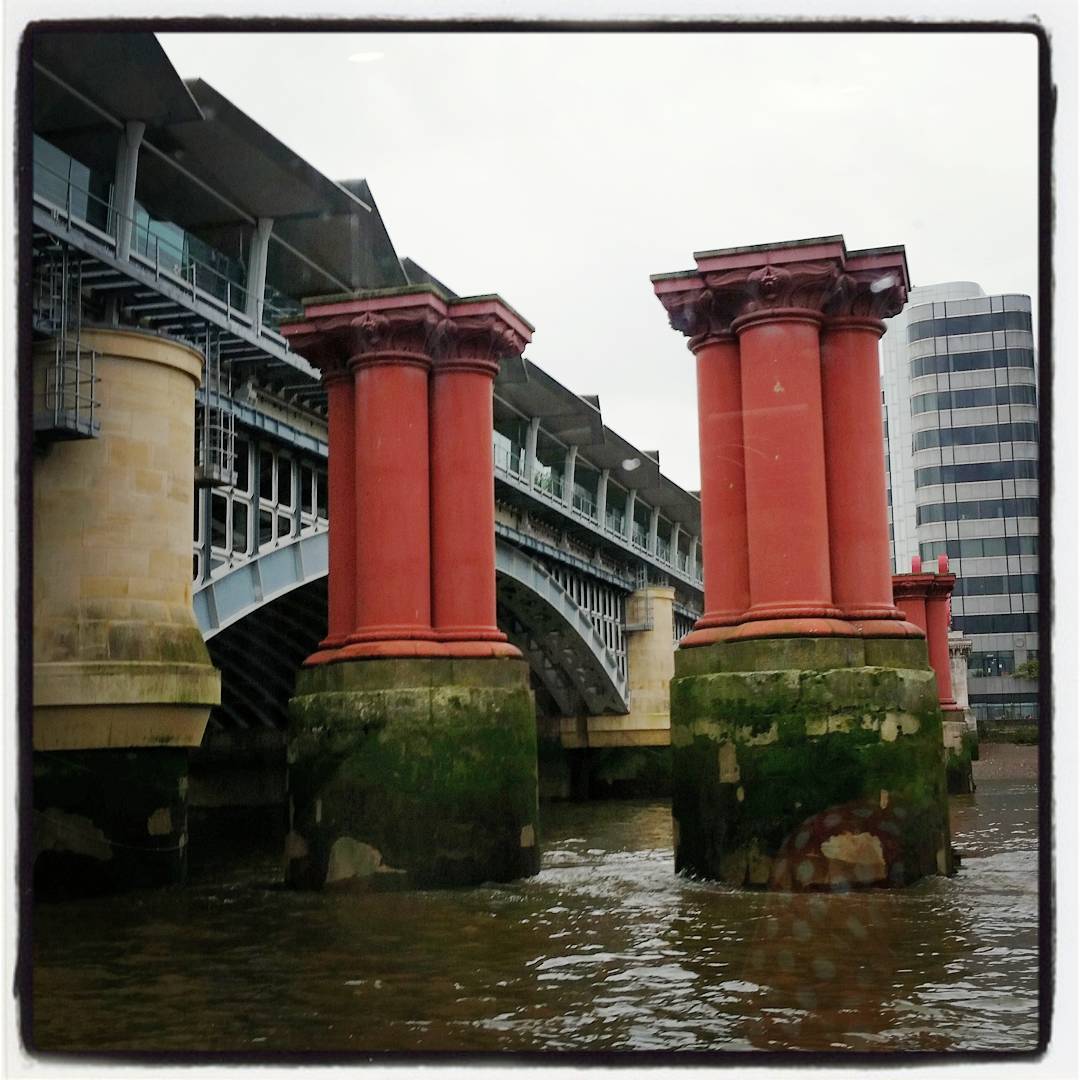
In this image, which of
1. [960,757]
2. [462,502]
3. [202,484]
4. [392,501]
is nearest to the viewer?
[960,757]

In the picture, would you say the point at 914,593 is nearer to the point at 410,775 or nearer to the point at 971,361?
the point at 971,361

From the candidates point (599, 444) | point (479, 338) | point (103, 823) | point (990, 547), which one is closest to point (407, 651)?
point (479, 338)

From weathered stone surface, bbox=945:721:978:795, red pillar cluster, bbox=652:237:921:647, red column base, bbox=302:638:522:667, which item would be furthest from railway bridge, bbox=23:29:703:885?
weathered stone surface, bbox=945:721:978:795

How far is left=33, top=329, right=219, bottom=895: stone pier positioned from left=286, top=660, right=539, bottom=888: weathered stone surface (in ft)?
3.01

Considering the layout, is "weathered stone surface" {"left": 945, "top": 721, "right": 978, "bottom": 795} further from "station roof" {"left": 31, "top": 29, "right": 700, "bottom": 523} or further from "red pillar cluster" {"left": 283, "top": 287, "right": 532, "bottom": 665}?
"red pillar cluster" {"left": 283, "top": 287, "right": 532, "bottom": 665}

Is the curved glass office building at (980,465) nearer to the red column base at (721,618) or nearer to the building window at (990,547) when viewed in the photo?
the building window at (990,547)

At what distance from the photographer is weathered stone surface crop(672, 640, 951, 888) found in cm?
958

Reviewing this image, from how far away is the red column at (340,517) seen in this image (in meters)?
11.2

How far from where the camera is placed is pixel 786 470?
30.2ft

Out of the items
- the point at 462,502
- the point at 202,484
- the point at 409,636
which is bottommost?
the point at 409,636

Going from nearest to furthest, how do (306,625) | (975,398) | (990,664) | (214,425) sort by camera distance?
1. (975,398)
2. (990,664)
3. (214,425)
4. (306,625)

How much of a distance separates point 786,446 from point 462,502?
2.79 m

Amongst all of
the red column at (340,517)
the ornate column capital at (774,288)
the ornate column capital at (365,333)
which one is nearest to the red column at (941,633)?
the ornate column capital at (774,288)

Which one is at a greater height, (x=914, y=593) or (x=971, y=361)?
(x=971, y=361)
